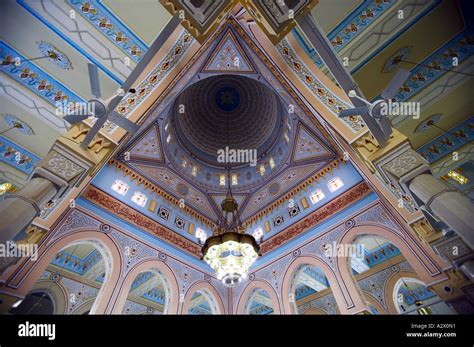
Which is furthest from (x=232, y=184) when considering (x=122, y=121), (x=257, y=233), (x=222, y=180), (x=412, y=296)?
(x=412, y=296)

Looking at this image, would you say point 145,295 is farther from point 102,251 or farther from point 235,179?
point 235,179

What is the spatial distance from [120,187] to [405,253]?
30.0ft

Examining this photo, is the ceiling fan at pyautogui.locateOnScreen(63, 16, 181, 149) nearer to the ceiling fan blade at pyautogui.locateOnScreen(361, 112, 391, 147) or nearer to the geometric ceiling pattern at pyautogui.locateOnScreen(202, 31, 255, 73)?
the geometric ceiling pattern at pyautogui.locateOnScreen(202, 31, 255, 73)

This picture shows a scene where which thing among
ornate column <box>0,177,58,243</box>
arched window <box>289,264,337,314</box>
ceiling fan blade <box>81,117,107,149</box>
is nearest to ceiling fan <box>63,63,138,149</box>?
ceiling fan blade <box>81,117,107,149</box>

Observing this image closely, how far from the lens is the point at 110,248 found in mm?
7277

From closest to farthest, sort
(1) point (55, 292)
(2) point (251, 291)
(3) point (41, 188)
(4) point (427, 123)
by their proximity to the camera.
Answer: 1. (3) point (41, 188)
2. (4) point (427, 123)
3. (2) point (251, 291)
4. (1) point (55, 292)

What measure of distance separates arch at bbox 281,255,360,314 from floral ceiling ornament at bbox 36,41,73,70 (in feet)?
30.7

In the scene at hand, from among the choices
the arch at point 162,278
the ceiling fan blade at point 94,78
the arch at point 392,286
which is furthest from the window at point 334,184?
the ceiling fan blade at point 94,78

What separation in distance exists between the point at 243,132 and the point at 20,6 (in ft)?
29.7

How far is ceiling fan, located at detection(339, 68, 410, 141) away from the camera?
156 inches

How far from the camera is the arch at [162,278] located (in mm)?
7023

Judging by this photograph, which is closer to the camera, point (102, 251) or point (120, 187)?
point (102, 251)

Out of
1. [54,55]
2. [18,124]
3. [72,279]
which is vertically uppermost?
[54,55]

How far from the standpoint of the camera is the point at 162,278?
8.36 m
